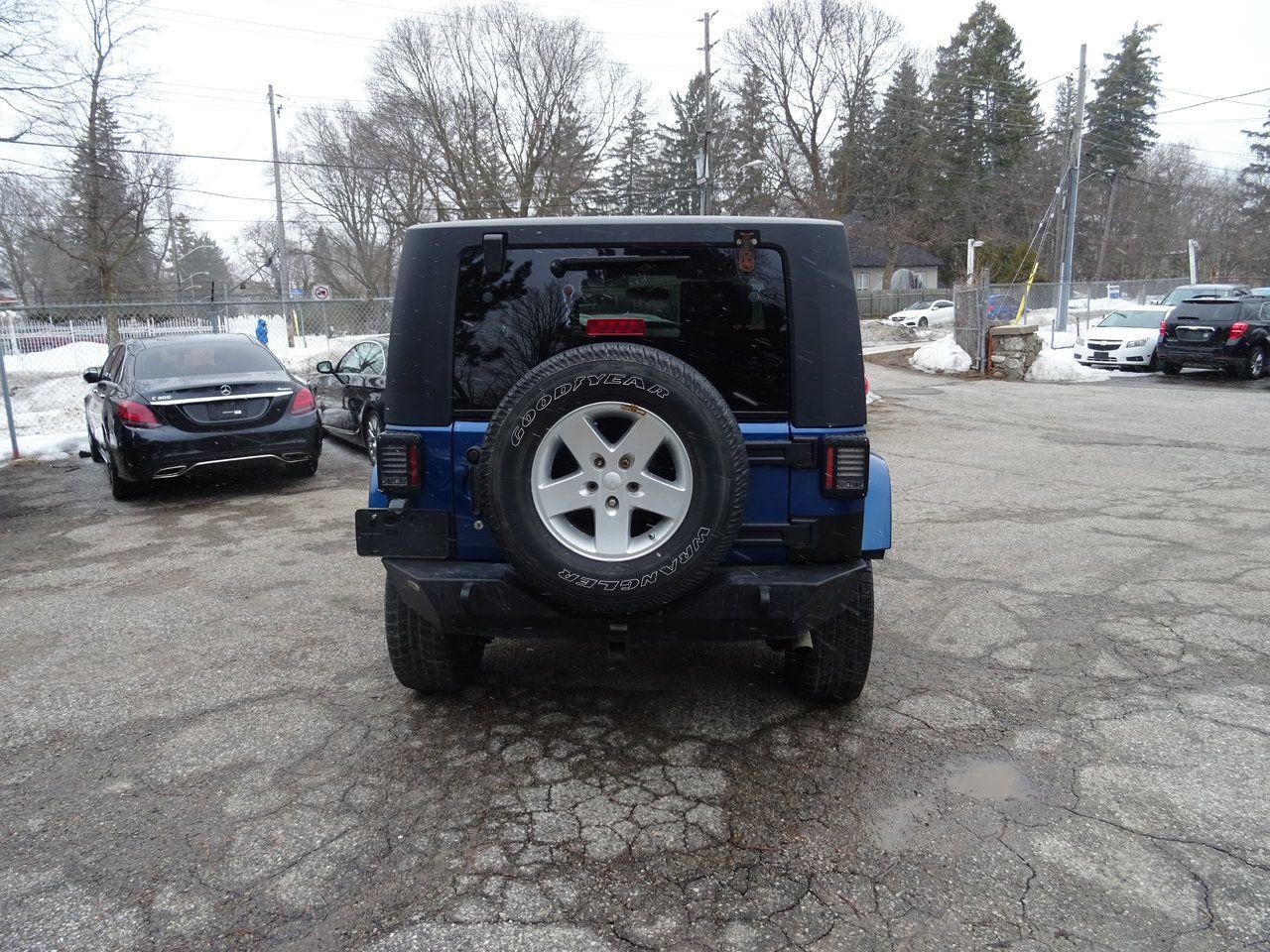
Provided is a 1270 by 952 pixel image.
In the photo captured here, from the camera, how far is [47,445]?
11141 mm

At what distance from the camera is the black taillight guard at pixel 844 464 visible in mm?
3094

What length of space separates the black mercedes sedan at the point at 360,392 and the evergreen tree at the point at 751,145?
126ft

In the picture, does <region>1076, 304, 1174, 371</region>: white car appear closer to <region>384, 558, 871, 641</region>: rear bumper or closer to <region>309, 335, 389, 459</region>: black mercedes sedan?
<region>309, 335, 389, 459</region>: black mercedes sedan

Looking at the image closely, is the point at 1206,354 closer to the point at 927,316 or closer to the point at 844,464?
the point at 844,464

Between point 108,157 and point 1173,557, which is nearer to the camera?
point 1173,557

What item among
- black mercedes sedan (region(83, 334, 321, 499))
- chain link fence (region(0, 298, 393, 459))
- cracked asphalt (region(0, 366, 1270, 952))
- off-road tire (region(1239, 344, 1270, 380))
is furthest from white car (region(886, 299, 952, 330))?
cracked asphalt (region(0, 366, 1270, 952))

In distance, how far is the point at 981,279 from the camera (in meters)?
19.5

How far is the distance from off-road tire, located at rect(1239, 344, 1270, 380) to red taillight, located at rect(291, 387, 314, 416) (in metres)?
18.1

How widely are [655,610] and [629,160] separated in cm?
4387

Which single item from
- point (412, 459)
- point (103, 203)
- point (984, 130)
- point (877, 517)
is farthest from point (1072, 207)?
point (984, 130)

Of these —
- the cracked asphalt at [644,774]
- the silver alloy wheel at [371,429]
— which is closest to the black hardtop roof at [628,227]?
the cracked asphalt at [644,774]

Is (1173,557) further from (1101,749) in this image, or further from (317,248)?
(317,248)

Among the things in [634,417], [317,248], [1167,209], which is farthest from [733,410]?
[1167,209]

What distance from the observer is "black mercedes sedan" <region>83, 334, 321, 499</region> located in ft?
25.1
